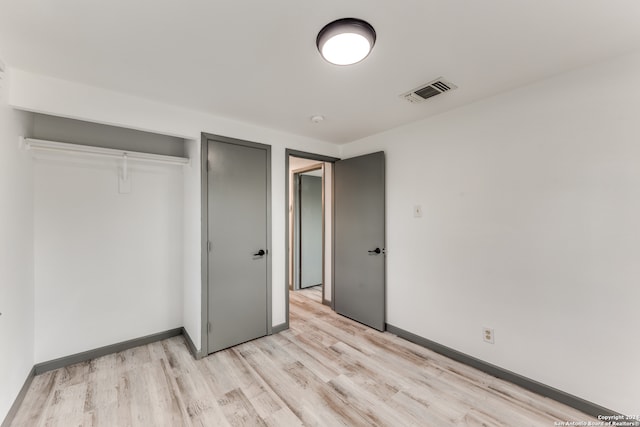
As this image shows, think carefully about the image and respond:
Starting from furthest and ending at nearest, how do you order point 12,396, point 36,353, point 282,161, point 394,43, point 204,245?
point 282,161
point 204,245
point 36,353
point 12,396
point 394,43

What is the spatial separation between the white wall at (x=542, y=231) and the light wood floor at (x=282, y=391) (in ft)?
1.12

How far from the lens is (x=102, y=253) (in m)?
2.57

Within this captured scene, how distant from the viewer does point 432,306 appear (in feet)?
8.88

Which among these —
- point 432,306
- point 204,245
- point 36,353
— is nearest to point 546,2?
point 432,306

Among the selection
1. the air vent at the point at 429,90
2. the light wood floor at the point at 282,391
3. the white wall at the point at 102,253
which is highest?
the air vent at the point at 429,90

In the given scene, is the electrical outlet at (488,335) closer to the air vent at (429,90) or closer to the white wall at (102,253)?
the air vent at (429,90)

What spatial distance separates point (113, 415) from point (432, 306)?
8.99ft

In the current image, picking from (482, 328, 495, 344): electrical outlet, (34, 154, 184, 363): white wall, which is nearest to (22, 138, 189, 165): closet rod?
(34, 154, 184, 363): white wall

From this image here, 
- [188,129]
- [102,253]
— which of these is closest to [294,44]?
[188,129]

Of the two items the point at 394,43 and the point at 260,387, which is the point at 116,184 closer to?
the point at 260,387

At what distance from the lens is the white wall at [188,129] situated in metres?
1.88

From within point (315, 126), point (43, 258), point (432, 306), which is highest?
point (315, 126)

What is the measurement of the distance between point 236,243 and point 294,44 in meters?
1.94

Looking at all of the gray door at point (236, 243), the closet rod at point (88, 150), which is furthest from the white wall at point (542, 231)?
the closet rod at point (88, 150)
